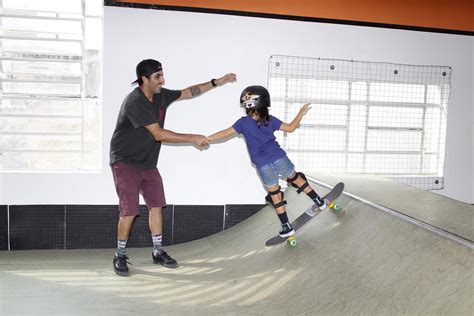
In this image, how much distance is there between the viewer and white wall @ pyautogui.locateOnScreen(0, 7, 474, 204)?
4.62 meters

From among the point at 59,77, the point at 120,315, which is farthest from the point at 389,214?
the point at 59,77

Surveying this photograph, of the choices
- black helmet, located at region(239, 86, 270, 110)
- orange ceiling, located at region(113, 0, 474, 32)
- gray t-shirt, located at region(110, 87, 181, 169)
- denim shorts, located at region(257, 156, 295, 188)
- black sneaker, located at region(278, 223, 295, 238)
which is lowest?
black sneaker, located at region(278, 223, 295, 238)

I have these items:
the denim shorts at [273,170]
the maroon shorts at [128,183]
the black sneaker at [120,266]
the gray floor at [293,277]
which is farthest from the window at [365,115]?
the black sneaker at [120,266]

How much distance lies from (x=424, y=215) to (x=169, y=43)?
299 cm

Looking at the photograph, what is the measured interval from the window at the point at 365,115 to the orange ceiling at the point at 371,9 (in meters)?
0.49

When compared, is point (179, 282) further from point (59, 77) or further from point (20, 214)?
point (59, 77)

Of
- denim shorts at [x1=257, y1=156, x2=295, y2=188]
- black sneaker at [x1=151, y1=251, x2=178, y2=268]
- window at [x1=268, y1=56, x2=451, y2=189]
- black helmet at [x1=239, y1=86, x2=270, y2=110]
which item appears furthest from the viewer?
window at [x1=268, y1=56, x2=451, y2=189]

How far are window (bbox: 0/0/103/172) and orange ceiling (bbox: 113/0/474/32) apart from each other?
0.66 m

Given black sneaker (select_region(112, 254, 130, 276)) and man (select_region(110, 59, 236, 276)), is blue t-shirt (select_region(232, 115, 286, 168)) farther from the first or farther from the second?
black sneaker (select_region(112, 254, 130, 276))

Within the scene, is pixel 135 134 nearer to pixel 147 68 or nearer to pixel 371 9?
pixel 147 68

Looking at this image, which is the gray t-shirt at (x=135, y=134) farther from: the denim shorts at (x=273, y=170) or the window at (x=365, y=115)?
the window at (x=365, y=115)

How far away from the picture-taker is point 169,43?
4.72 metres

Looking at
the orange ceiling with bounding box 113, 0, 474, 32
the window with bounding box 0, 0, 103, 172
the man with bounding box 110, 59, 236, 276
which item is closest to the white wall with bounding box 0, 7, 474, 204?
the orange ceiling with bounding box 113, 0, 474, 32

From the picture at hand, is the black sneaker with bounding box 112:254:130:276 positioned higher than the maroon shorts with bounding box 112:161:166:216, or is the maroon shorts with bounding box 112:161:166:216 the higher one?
the maroon shorts with bounding box 112:161:166:216
